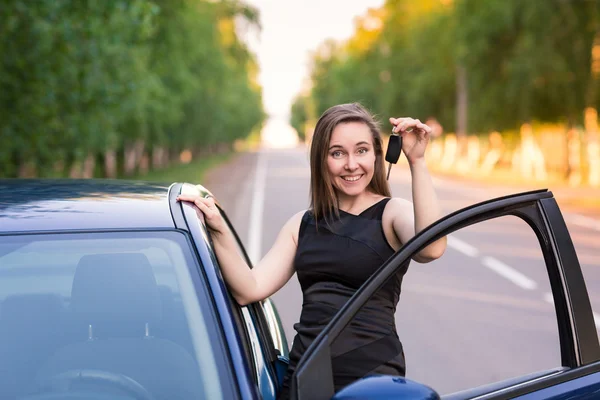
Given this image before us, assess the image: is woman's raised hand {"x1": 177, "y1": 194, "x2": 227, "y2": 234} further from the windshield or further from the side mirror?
the side mirror

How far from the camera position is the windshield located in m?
2.52

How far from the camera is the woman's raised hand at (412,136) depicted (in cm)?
280

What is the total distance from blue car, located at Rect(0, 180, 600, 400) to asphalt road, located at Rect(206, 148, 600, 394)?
4.45ft

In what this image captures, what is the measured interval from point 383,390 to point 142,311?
34.0 inches

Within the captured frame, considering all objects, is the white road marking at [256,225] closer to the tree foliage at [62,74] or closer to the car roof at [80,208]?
the tree foliage at [62,74]

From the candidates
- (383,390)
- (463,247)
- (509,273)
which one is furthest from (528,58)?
(383,390)

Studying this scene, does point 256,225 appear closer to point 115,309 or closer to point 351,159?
point 351,159

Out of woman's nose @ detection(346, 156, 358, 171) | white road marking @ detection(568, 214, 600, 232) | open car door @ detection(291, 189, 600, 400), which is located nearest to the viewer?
open car door @ detection(291, 189, 600, 400)

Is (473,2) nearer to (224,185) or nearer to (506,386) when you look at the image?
(224,185)

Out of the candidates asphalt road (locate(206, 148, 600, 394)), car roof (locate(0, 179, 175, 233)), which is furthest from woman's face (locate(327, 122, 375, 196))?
asphalt road (locate(206, 148, 600, 394))

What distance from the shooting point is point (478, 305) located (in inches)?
375

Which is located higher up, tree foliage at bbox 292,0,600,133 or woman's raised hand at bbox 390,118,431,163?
tree foliage at bbox 292,0,600,133

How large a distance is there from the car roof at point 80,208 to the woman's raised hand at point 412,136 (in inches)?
27.9

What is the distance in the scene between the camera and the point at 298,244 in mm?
2934
